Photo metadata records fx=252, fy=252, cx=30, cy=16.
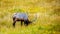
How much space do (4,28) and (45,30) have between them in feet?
7.87

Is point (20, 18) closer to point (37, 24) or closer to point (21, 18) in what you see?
point (21, 18)

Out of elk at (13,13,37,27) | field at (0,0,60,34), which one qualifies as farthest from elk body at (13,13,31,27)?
Answer: field at (0,0,60,34)

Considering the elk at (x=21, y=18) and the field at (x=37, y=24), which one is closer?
the field at (x=37, y=24)

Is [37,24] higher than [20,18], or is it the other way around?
[20,18]

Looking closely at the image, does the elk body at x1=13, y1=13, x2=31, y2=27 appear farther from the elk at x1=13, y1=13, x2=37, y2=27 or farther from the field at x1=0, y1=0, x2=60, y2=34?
the field at x1=0, y1=0, x2=60, y2=34

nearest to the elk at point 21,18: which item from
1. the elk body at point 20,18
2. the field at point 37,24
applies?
the elk body at point 20,18

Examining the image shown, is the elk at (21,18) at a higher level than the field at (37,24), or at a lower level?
higher

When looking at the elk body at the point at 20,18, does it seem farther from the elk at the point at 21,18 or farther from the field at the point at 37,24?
the field at the point at 37,24

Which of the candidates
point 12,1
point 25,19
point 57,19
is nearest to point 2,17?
point 25,19

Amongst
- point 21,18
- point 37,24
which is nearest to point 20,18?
point 21,18

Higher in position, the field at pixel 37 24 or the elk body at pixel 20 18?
the elk body at pixel 20 18

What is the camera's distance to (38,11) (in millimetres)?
20375

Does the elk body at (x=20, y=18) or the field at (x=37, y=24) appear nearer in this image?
the field at (x=37, y=24)

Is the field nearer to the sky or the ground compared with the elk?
nearer to the ground
